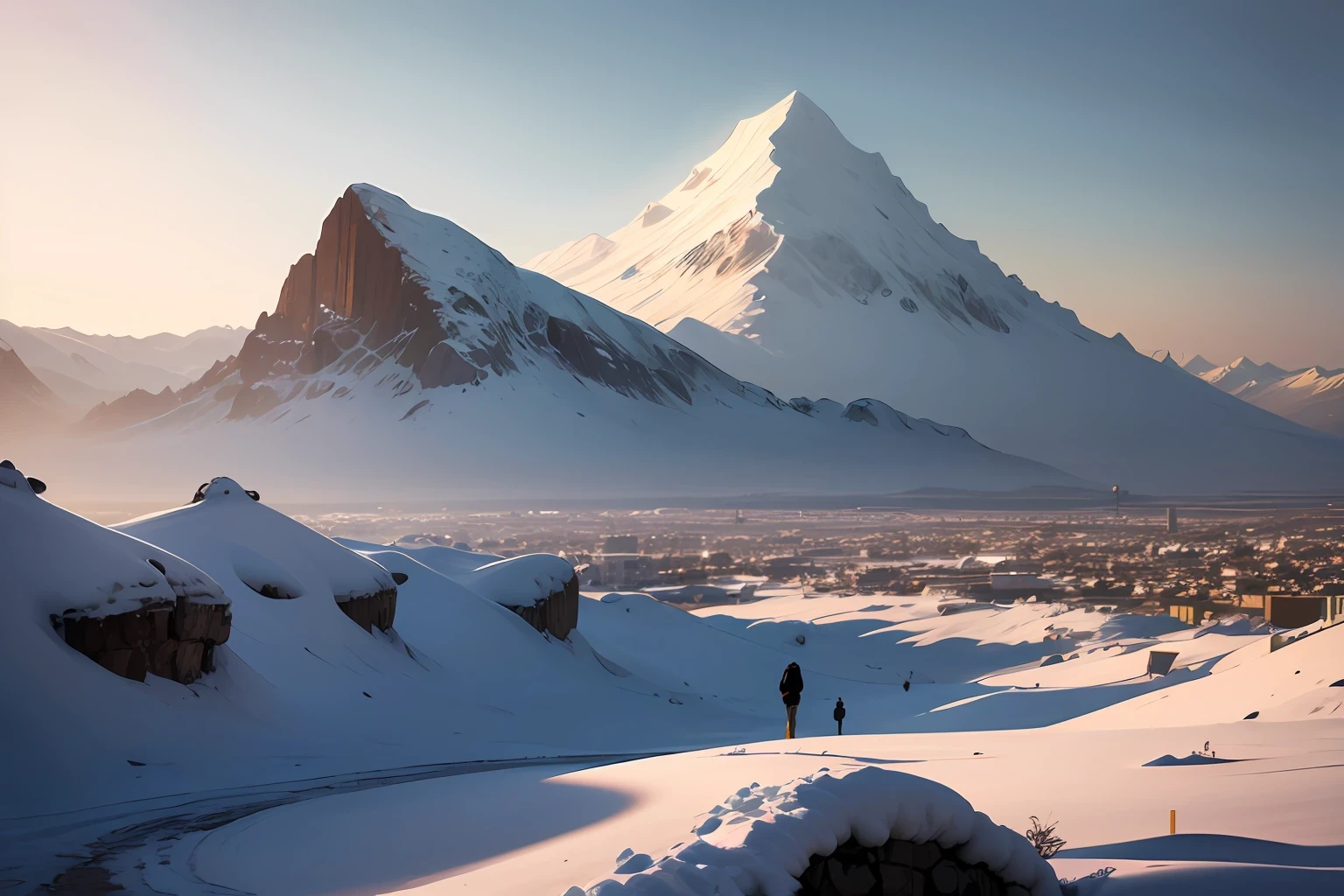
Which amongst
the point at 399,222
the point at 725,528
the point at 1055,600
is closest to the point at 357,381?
the point at 399,222

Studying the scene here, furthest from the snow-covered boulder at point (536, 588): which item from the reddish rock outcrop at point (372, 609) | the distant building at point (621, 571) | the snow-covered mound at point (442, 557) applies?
the distant building at point (621, 571)

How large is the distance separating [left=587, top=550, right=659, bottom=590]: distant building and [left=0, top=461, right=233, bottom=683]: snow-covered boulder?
58.3m

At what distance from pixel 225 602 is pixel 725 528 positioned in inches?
3819

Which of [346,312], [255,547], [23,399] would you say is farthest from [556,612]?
[346,312]

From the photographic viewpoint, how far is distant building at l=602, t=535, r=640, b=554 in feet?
301

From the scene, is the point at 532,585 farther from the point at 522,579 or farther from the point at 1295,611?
the point at 1295,611

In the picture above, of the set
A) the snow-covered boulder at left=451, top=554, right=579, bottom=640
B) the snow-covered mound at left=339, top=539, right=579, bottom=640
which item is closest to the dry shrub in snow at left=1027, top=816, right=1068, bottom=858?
the snow-covered mound at left=339, top=539, right=579, bottom=640

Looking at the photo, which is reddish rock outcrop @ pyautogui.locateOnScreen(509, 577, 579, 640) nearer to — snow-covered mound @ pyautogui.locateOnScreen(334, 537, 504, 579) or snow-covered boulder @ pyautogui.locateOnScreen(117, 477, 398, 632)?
snow-covered mound @ pyautogui.locateOnScreen(334, 537, 504, 579)

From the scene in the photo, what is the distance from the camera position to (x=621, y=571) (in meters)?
81.9

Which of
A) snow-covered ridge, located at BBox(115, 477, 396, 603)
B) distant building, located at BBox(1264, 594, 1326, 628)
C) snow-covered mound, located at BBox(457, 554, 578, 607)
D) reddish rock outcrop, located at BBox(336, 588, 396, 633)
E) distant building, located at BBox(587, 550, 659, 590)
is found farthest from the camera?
distant building, located at BBox(587, 550, 659, 590)

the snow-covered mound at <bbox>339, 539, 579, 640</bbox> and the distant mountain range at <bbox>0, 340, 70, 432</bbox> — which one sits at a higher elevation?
the distant mountain range at <bbox>0, 340, 70, 432</bbox>

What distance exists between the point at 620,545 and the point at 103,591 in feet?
253

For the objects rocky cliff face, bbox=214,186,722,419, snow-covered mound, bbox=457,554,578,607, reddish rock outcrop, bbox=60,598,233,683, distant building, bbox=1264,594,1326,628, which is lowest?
distant building, bbox=1264,594,1326,628

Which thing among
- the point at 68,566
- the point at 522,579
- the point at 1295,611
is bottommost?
the point at 1295,611
